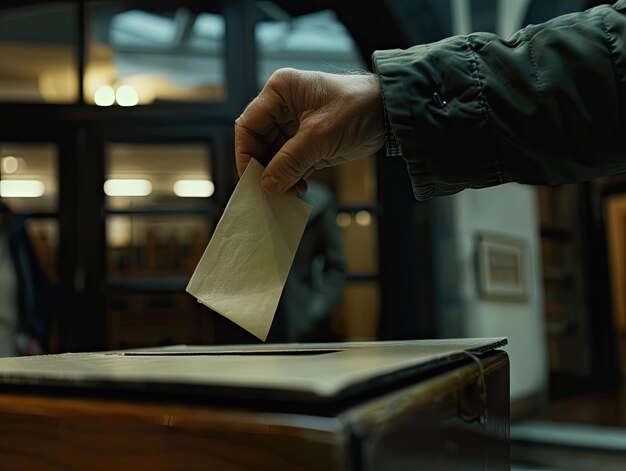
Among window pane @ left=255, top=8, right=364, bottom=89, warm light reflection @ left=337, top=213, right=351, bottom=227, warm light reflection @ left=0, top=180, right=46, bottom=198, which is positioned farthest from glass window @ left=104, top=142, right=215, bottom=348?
warm light reflection @ left=337, top=213, right=351, bottom=227

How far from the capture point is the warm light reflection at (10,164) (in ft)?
8.54

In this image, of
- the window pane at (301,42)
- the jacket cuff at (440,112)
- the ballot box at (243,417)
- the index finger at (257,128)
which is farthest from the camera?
the window pane at (301,42)

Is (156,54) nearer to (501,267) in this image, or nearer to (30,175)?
(30,175)

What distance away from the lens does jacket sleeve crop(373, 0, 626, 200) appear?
0.65m

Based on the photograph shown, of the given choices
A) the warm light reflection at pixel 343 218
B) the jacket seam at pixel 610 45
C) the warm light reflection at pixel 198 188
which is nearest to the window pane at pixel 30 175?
the warm light reflection at pixel 198 188

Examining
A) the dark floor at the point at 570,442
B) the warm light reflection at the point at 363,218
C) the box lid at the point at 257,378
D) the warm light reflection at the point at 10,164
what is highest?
the warm light reflection at the point at 10,164

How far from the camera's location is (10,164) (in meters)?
2.65

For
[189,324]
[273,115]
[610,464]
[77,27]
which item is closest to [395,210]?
[189,324]

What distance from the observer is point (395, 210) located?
285cm

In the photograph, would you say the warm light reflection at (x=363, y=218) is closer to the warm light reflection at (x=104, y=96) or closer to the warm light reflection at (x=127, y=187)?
the warm light reflection at (x=127, y=187)

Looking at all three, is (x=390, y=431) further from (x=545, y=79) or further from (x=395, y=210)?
(x=395, y=210)

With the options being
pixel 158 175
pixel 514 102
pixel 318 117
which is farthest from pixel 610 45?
pixel 158 175

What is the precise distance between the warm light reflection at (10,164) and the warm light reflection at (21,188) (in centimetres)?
5

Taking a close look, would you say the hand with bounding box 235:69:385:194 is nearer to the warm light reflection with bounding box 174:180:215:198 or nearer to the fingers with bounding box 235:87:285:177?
the fingers with bounding box 235:87:285:177
